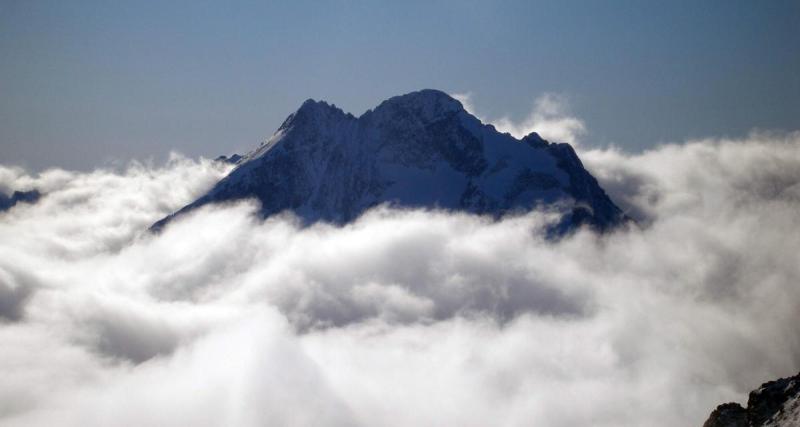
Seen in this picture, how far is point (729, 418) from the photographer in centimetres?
4575

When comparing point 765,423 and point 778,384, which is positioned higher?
point 778,384

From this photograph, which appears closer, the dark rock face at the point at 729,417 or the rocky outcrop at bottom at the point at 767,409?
the rocky outcrop at bottom at the point at 767,409

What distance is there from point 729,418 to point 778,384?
165 inches

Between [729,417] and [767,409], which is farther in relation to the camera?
[729,417]

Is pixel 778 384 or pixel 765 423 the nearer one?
pixel 765 423

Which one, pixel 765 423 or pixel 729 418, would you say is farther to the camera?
pixel 729 418

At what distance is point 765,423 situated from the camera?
41.7 meters

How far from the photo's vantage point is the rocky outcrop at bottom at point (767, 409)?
41.0m

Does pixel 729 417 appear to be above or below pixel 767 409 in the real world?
above

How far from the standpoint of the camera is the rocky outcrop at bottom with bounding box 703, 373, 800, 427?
41.0m

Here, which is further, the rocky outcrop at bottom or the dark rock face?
the dark rock face

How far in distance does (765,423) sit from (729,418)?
419 cm

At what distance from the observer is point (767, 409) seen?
43562 millimetres

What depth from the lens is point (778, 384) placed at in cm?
4472
